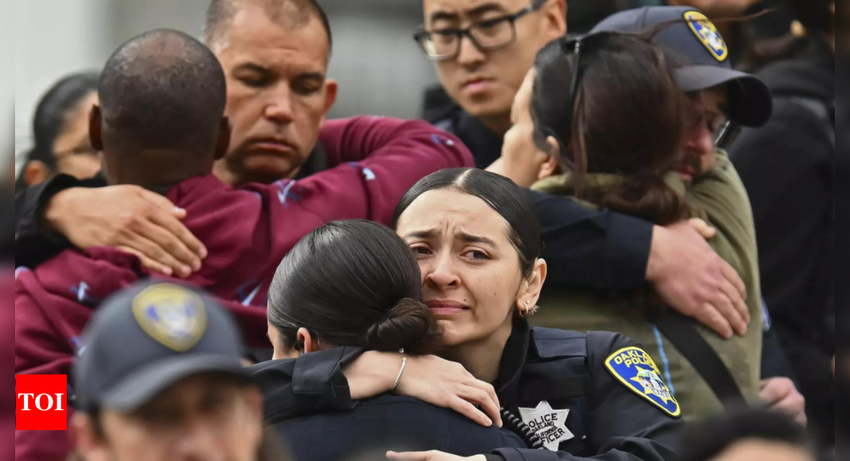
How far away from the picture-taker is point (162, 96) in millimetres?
Result: 2787

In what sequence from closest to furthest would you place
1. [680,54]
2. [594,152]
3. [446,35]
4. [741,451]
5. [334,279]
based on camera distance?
[741,451] → [334,279] → [594,152] → [680,54] → [446,35]

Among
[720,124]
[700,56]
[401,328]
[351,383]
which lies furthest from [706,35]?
[351,383]

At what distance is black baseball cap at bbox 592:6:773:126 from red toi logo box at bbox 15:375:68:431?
1682mm

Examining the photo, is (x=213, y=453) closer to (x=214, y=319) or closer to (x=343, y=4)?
(x=214, y=319)

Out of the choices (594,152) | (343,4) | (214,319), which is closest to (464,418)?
(214,319)

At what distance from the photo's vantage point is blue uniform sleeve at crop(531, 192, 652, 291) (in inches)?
117

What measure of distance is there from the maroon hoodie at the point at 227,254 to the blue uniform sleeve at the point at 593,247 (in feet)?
1.31

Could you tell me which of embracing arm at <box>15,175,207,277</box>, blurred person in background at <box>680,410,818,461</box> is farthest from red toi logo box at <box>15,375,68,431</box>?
blurred person in background at <box>680,410,818,461</box>

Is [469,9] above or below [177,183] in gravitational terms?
above

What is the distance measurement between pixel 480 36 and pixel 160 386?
2.43 meters

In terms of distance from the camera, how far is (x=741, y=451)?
63.8 inches

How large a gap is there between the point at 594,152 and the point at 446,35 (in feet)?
3.31

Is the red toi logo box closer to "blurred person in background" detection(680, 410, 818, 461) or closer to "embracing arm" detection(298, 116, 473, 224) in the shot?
"embracing arm" detection(298, 116, 473, 224)

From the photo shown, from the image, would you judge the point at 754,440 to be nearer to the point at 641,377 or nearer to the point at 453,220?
the point at 641,377
